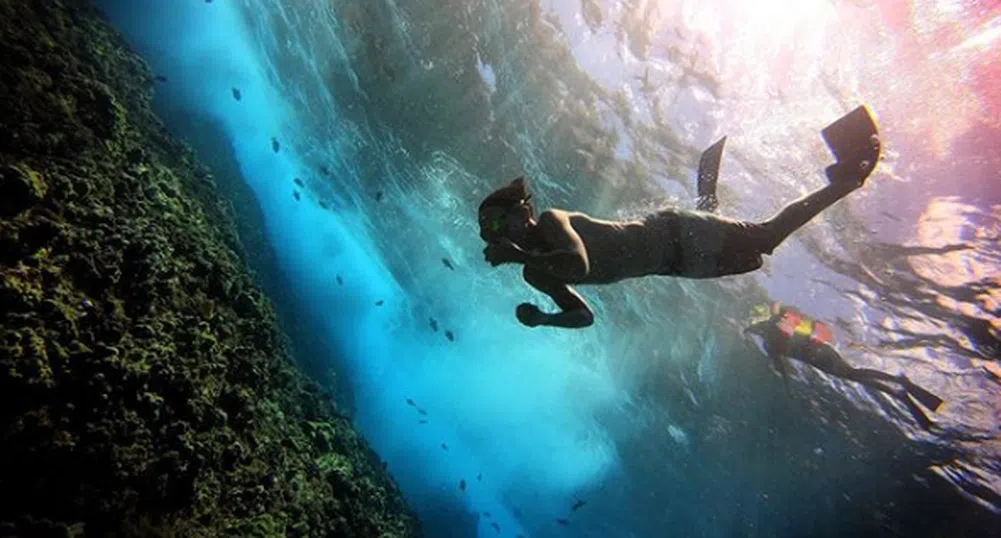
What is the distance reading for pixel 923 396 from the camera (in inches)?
487

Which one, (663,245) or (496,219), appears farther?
(663,245)

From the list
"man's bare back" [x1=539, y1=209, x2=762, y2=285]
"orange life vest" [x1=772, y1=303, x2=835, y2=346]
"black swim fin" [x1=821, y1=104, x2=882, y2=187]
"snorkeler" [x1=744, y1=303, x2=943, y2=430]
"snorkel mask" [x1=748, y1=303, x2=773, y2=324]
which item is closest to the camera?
"man's bare back" [x1=539, y1=209, x2=762, y2=285]

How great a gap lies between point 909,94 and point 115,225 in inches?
487

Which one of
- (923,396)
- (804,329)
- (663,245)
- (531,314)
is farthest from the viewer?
(804,329)

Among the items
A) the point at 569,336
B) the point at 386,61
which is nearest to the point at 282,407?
the point at 386,61

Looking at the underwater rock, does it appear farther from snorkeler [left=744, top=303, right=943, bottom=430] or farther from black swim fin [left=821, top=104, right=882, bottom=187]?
snorkeler [left=744, top=303, right=943, bottom=430]

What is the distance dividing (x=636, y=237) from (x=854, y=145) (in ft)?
8.68

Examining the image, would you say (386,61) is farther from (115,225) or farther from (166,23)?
(166,23)

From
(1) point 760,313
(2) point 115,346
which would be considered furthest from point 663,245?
(1) point 760,313

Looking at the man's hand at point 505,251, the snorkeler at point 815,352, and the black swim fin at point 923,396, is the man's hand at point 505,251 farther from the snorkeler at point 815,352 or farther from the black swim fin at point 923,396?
the black swim fin at point 923,396

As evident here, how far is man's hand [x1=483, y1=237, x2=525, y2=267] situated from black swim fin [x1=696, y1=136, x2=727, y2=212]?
329cm

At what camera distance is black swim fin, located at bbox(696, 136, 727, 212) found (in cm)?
681

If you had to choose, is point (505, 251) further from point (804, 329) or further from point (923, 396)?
point (923, 396)

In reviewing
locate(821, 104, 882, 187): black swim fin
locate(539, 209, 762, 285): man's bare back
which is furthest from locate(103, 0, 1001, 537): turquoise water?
locate(539, 209, 762, 285): man's bare back
